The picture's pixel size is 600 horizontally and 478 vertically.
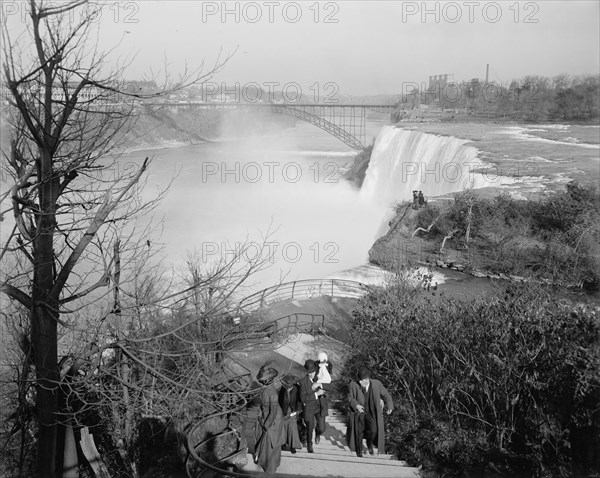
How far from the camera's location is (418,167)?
23922 mm

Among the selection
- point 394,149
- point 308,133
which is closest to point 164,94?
point 394,149

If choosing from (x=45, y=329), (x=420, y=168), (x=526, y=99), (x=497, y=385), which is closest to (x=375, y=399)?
(x=497, y=385)

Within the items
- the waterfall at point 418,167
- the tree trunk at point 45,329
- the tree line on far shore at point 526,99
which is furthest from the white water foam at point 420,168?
the tree trunk at point 45,329

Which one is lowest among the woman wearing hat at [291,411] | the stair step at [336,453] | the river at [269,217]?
the river at [269,217]

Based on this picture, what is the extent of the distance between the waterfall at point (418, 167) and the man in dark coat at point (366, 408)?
523 inches

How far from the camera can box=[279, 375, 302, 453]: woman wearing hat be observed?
5477 millimetres

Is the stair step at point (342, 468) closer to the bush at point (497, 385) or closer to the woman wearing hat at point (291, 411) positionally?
the woman wearing hat at point (291, 411)

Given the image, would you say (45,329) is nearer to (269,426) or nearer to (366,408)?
(269,426)

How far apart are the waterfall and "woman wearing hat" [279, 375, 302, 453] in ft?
44.1

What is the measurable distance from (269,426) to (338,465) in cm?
64

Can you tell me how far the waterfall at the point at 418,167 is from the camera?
20398mm

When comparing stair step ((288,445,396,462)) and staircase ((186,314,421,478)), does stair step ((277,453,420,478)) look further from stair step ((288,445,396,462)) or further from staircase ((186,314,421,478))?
stair step ((288,445,396,462))

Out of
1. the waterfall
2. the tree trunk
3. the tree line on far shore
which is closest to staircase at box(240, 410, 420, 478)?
the tree trunk

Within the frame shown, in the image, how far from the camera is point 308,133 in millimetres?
89188
